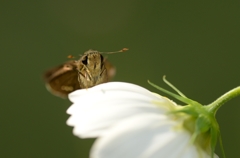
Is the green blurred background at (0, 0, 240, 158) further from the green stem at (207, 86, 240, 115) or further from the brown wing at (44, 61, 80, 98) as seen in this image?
the green stem at (207, 86, 240, 115)

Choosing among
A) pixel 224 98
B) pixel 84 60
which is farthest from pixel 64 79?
pixel 224 98

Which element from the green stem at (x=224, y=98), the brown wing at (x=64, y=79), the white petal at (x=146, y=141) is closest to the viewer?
the white petal at (x=146, y=141)

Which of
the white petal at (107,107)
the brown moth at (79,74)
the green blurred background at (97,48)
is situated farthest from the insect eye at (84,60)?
the green blurred background at (97,48)

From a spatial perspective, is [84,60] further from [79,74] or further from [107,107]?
[107,107]

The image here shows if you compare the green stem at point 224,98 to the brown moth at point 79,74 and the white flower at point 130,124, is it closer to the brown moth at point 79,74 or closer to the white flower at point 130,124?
the white flower at point 130,124

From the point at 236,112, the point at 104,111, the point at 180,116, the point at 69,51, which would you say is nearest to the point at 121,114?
the point at 104,111

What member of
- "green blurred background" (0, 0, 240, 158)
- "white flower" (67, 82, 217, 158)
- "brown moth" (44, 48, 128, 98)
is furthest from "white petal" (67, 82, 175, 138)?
"green blurred background" (0, 0, 240, 158)

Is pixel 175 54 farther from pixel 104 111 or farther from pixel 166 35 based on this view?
pixel 104 111
